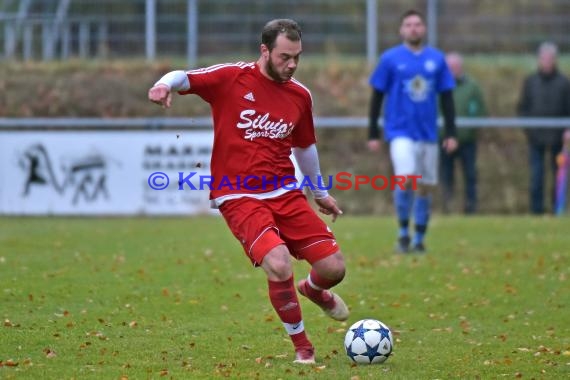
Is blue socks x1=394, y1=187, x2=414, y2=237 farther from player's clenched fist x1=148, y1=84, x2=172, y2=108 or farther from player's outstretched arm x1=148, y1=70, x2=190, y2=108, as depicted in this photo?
player's clenched fist x1=148, y1=84, x2=172, y2=108

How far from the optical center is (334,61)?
2377 centimetres

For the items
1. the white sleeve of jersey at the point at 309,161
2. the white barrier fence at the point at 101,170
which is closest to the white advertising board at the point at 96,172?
the white barrier fence at the point at 101,170

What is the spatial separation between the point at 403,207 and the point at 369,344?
619 cm

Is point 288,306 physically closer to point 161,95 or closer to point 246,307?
point 161,95

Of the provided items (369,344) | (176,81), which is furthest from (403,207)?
(176,81)

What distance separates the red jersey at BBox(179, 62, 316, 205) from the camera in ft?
27.2

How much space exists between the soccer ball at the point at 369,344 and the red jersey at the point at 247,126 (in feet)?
3.66

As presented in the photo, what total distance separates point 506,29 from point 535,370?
54.1 ft

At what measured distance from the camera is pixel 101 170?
1986cm

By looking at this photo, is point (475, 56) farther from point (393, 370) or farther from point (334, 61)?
point (393, 370)

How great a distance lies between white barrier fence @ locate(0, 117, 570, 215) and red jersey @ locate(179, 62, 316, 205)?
36.8 feet
